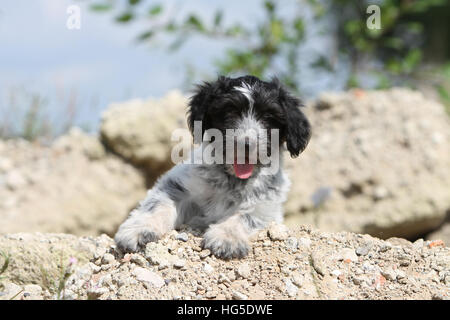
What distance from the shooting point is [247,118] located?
4535 millimetres

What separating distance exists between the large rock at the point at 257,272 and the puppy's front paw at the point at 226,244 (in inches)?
2.4

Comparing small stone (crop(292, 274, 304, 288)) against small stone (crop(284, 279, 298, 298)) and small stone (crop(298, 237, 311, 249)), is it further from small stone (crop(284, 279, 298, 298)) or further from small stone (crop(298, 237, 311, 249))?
small stone (crop(298, 237, 311, 249))

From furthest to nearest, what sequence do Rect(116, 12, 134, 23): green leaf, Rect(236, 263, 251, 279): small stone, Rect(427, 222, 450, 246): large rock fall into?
Rect(427, 222, 450, 246): large rock → Rect(116, 12, 134, 23): green leaf → Rect(236, 263, 251, 279): small stone

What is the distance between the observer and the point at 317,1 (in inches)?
475

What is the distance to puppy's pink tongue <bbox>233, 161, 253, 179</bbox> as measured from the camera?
4.81 meters

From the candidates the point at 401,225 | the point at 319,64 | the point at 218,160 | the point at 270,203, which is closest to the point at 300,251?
the point at 270,203

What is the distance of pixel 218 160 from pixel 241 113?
595 mm

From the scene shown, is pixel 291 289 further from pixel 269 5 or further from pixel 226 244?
pixel 269 5

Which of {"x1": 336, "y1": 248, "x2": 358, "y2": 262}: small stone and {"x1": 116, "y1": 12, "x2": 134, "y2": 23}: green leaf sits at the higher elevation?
{"x1": 116, "y1": 12, "x2": 134, "y2": 23}: green leaf

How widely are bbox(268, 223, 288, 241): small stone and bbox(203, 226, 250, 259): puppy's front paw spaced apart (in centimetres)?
26

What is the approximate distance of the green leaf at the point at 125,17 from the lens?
9719mm

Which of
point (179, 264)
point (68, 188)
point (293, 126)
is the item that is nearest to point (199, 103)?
point (293, 126)

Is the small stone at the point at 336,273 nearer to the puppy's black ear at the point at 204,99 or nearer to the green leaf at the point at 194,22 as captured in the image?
the puppy's black ear at the point at 204,99

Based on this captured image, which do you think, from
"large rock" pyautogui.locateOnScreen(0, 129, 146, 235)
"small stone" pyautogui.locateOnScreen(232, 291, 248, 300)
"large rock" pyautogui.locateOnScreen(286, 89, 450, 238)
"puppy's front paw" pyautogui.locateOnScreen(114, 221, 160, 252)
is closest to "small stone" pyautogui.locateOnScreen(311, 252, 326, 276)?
"small stone" pyautogui.locateOnScreen(232, 291, 248, 300)
